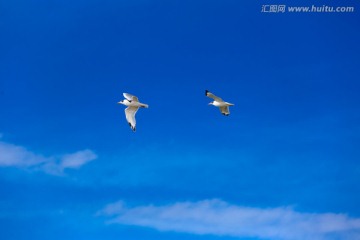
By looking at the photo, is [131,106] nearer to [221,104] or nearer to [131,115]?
[131,115]

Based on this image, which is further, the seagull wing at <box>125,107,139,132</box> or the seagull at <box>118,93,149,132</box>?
the seagull wing at <box>125,107,139,132</box>

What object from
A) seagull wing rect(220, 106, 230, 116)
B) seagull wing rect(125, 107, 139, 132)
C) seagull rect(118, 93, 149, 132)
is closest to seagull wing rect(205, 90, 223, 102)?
seagull wing rect(220, 106, 230, 116)

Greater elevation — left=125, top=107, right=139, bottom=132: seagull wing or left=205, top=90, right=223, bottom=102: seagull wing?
left=205, top=90, right=223, bottom=102: seagull wing

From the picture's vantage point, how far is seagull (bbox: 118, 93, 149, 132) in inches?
889

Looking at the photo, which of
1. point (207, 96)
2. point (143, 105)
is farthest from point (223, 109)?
point (143, 105)

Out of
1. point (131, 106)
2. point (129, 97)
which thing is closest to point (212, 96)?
point (131, 106)

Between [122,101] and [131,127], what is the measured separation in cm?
93

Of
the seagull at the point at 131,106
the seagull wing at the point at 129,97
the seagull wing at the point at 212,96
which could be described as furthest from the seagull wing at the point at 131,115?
the seagull wing at the point at 212,96

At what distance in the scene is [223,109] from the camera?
24.2 metres

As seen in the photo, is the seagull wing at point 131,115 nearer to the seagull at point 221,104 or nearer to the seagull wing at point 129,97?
the seagull wing at point 129,97

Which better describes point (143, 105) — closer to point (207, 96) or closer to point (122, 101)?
point (122, 101)

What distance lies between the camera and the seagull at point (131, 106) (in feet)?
74.1

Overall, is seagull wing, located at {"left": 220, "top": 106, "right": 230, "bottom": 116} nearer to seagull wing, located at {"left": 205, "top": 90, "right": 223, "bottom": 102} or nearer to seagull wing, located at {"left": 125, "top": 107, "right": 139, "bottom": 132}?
seagull wing, located at {"left": 205, "top": 90, "right": 223, "bottom": 102}

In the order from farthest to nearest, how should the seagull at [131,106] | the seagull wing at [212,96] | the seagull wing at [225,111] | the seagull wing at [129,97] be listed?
the seagull wing at [225,111] → the seagull wing at [212,96] → the seagull at [131,106] → the seagull wing at [129,97]
